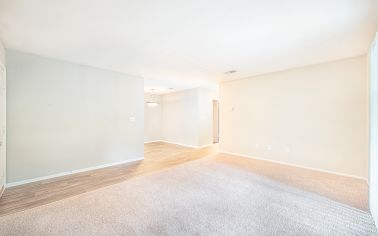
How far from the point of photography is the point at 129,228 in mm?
1916

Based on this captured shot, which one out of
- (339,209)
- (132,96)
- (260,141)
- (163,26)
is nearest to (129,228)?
(163,26)

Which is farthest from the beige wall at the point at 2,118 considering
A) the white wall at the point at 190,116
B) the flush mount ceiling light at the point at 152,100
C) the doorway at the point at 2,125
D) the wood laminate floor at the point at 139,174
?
the white wall at the point at 190,116

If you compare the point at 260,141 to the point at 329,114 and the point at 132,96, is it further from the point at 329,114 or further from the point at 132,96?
the point at 132,96

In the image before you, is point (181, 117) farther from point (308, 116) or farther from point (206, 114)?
point (308, 116)

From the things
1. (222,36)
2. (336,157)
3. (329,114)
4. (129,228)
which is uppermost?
(222,36)

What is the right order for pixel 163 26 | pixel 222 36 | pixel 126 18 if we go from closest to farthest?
pixel 126 18 → pixel 163 26 → pixel 222 36

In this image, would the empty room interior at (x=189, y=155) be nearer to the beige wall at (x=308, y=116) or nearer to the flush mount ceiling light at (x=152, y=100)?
the beige wall at (x=308, y=116)

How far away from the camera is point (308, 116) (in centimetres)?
398

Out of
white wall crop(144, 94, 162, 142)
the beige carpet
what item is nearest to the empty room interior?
the beige carpet

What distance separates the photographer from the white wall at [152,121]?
310 inches

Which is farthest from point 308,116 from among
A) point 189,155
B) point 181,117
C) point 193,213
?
point 181,117

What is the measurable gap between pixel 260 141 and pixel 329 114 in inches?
68.6

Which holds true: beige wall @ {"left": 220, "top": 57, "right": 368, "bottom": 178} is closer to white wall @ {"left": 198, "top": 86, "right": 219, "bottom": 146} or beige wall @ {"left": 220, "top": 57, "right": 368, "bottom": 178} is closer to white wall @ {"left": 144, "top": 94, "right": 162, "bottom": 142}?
white wall @ {"left": 198, "top": 86, "right": 219, "bottom": 146}

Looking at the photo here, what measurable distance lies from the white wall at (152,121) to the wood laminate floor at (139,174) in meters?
3.38
